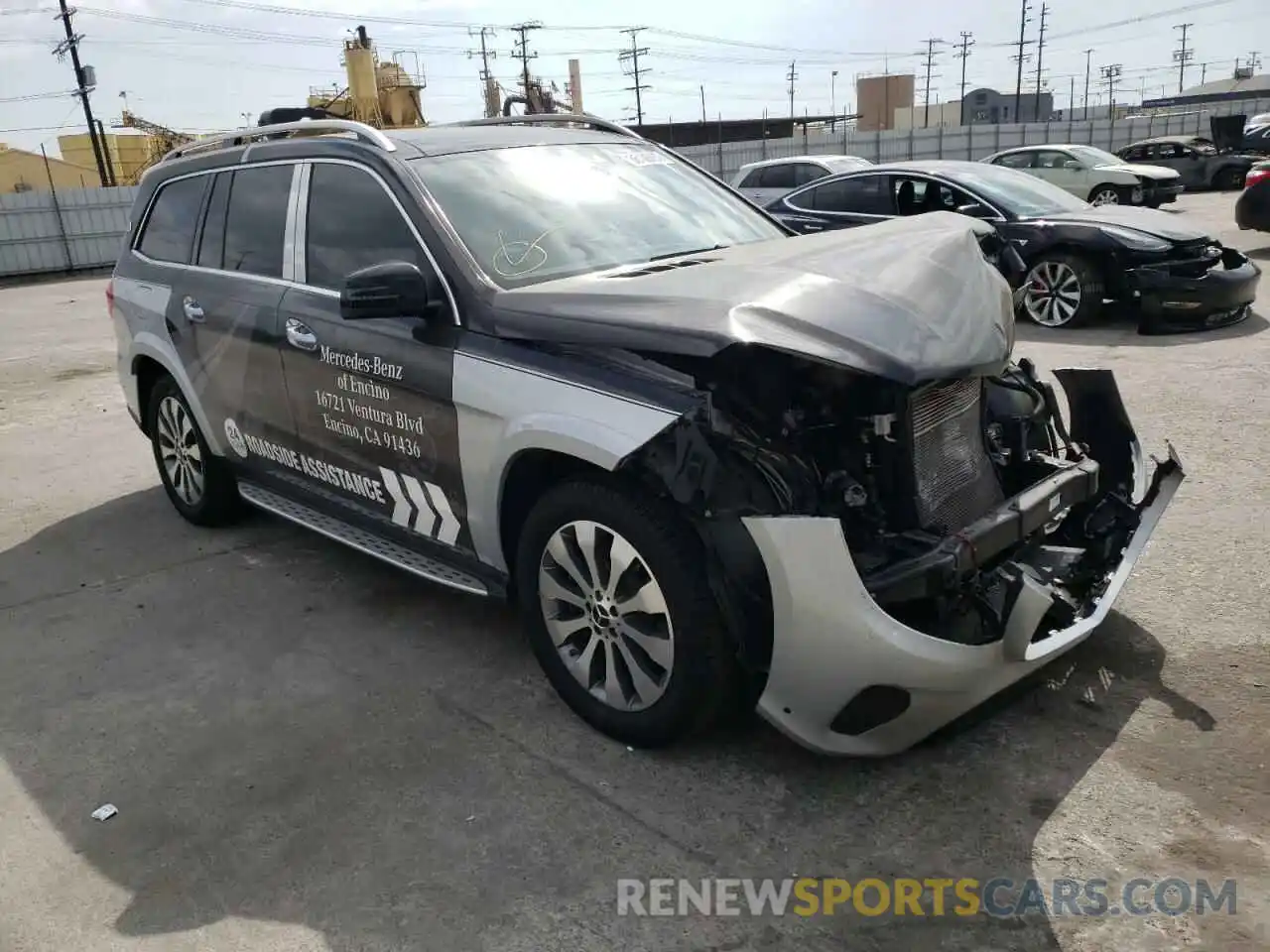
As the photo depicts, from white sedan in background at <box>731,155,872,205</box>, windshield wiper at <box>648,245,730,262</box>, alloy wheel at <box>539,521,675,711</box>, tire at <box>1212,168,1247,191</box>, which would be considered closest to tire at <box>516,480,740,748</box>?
alloy wheel at <box>539,521,675,711</box>

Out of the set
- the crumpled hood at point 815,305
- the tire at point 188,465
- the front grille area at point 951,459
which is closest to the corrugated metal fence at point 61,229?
the tire at point 188,465

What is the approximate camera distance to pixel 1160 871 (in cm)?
258

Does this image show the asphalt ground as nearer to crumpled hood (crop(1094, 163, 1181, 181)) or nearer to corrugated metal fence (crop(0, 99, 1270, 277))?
crumpled hood (crop(1094, 163, 1181, 181))

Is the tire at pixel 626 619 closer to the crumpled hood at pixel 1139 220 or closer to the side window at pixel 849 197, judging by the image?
the crumpled hood at pixel 1139 220

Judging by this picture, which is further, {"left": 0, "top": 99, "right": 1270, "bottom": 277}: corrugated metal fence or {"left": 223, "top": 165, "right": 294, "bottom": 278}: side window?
{"left": 0, "top": 99, "right": 1270, "bottom": 277}: corrugated metal fence

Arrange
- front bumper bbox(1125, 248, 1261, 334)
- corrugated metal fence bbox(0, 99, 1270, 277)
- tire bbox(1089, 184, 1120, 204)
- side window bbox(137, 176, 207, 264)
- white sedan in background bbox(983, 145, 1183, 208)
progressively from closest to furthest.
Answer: side window bbox(137, 176, 207, 264) < front bumper bbox(1125, 248, 1261, 334) < white sedan in background bbox(983, 145, 1183, 208) < tire bbox(1089, 184, 1120, 204) < corrugated metal fence bbox(0, 99, 1270, 277)

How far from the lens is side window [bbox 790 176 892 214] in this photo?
10.5m

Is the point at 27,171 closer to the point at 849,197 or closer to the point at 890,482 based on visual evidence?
the point at 849,197

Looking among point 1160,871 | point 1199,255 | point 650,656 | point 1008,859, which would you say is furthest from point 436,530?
point 1199,255

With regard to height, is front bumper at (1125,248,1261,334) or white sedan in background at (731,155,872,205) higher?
white sedan in background at (731,155,872,205)

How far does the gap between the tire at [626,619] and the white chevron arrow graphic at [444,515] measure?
1.30 feet

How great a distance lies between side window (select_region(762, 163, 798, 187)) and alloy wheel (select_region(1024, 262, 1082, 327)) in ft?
20.4

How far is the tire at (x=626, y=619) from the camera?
9.49 feet

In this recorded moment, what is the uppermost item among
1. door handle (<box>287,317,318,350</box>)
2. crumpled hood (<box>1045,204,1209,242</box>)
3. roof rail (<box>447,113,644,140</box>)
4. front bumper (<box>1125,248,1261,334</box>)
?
roof rail (<box>447,113,644,140</box>)
